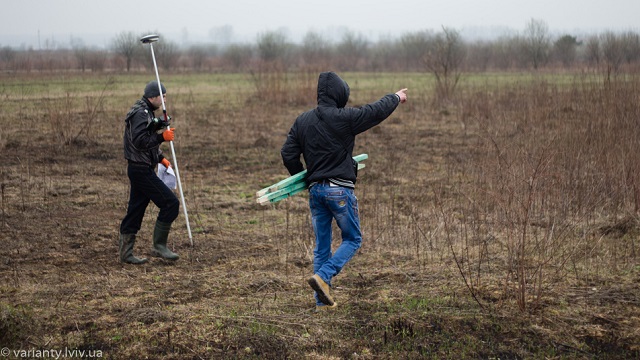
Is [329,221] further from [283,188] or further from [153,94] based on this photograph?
[153,94]

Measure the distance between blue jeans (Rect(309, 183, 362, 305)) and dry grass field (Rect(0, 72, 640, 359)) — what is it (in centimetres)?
43

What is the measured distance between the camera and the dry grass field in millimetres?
5066

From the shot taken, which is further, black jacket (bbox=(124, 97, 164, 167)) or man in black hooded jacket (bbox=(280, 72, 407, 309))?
black jacket (bbox=(124, 97, 164, 167))

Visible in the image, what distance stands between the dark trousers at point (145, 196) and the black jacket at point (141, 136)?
105 millimetres

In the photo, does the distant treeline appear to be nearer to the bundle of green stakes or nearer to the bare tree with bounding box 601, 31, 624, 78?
the bare tree with bounding box 601, 31, 624, 78

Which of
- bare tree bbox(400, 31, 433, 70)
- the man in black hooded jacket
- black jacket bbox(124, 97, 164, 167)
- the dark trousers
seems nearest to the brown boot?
the man in black hooded jacket

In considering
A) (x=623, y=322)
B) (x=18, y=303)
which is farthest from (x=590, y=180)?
(x=18, y=303)

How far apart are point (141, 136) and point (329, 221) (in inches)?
89.1

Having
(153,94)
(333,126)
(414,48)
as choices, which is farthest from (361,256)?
(414,48)

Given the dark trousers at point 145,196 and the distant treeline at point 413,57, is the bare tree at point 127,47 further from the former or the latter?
Result: the dark trousers at point 145,196

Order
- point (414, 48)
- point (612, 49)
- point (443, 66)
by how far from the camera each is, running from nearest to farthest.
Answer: point (612, 49)
point (443, 66)
point (414, 48)

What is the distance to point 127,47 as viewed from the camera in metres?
34.2

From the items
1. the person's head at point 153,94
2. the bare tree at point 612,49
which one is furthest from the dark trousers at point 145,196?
the bare tree at point 612,49

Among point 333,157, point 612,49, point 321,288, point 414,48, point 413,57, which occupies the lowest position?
point 321,288
